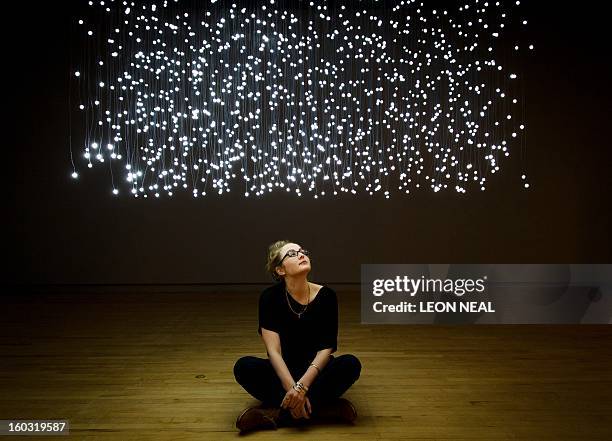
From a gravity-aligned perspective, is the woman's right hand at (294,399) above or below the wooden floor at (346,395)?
above

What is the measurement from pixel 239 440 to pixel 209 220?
412cm

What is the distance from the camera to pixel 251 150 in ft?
19.0

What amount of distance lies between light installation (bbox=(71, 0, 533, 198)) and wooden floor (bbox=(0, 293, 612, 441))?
189 centimetres

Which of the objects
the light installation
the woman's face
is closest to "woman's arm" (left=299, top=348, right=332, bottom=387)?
the woman's face

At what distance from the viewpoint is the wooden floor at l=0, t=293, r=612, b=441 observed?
221cm

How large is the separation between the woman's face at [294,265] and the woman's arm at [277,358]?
268mm

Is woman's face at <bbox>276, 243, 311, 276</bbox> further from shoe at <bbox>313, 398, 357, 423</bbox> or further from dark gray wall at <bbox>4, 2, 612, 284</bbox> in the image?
dark gray wall at <bbox>4, 2, 612, 284</bbox>

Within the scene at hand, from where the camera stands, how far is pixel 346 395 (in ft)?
8.61

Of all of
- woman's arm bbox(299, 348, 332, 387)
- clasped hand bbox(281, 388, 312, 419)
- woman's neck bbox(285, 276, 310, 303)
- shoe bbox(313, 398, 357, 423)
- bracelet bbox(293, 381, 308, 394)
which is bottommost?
shoe bbox(313, 398, 357, 423)

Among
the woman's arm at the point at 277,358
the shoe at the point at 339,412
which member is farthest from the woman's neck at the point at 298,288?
the shoe at the point at 339,412

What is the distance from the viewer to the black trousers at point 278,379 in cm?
227

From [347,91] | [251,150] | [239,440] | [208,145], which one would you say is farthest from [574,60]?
[239,440]

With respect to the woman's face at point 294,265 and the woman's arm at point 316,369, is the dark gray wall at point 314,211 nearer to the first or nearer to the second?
the woman's face at point 294,265

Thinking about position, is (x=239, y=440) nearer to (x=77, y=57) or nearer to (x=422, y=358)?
(x=422, y=358)
